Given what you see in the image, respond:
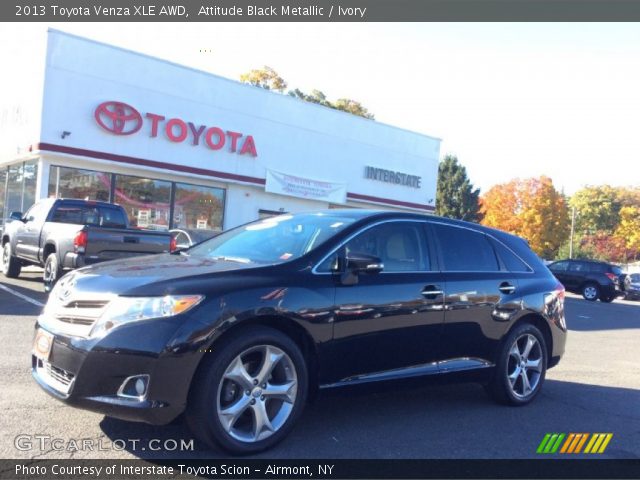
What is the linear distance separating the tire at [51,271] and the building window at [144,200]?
9939 millimetres

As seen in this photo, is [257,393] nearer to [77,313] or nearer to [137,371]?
[137,371]

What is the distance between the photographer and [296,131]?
26234mm

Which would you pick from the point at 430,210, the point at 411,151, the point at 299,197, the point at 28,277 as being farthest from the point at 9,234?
the point at 430,210

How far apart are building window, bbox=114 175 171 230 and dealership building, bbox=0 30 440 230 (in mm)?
36

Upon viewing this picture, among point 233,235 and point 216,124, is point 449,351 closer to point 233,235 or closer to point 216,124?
point 233,235

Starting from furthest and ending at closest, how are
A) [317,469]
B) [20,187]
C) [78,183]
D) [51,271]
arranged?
[20,187]
[78,183]
[51,271]
[317,469]

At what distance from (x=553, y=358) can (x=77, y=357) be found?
4.65 metres

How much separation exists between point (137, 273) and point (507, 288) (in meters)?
3.42

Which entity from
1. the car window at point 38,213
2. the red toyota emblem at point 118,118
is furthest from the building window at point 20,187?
the car window at point 38,213

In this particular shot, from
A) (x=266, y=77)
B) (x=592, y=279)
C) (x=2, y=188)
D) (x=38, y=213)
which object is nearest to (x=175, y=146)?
(x=2, y=188)

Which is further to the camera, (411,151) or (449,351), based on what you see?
(411,151)

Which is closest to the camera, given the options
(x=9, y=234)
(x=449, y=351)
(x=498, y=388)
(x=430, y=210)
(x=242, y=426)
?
(x=242, y=426)

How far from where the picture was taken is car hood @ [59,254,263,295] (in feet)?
13.3

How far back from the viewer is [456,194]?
5759cm
